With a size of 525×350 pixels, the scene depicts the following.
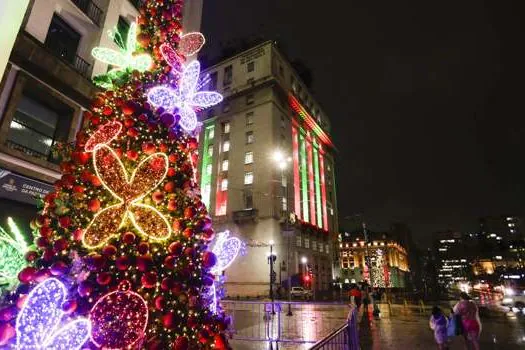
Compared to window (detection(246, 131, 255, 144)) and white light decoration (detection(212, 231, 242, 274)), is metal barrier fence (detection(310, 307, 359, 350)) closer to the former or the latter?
white light decoration (detection(212, 231, 242, 274))

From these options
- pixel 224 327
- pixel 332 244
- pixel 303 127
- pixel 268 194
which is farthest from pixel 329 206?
Result: pixel 224 327

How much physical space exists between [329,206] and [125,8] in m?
51.3

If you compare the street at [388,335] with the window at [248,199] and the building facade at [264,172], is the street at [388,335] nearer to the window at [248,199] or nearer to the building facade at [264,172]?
the building facade at [264,172]

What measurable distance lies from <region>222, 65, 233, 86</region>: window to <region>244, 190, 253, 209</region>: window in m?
20.9

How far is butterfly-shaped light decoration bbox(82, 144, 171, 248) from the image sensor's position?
160 inches

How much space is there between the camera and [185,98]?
5.98 meters

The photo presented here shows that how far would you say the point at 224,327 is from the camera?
4398mm

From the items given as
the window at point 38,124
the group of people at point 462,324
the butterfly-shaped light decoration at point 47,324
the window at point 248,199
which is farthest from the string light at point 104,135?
the window at point 248,199

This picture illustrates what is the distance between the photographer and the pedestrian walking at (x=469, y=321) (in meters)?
7.78

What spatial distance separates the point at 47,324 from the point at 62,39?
41.2ft

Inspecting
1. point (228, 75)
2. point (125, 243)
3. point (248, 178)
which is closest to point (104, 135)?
point (125, 243)

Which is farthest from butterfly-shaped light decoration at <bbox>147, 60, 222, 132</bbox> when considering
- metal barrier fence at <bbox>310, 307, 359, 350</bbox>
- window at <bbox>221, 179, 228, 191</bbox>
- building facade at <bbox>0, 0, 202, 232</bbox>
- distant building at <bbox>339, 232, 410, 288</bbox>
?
distant building at <bbox>339, 232, 410, 288</bbox>

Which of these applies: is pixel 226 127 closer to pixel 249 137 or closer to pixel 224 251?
pixel 249 137

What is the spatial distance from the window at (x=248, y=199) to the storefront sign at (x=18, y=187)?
31.9 m
